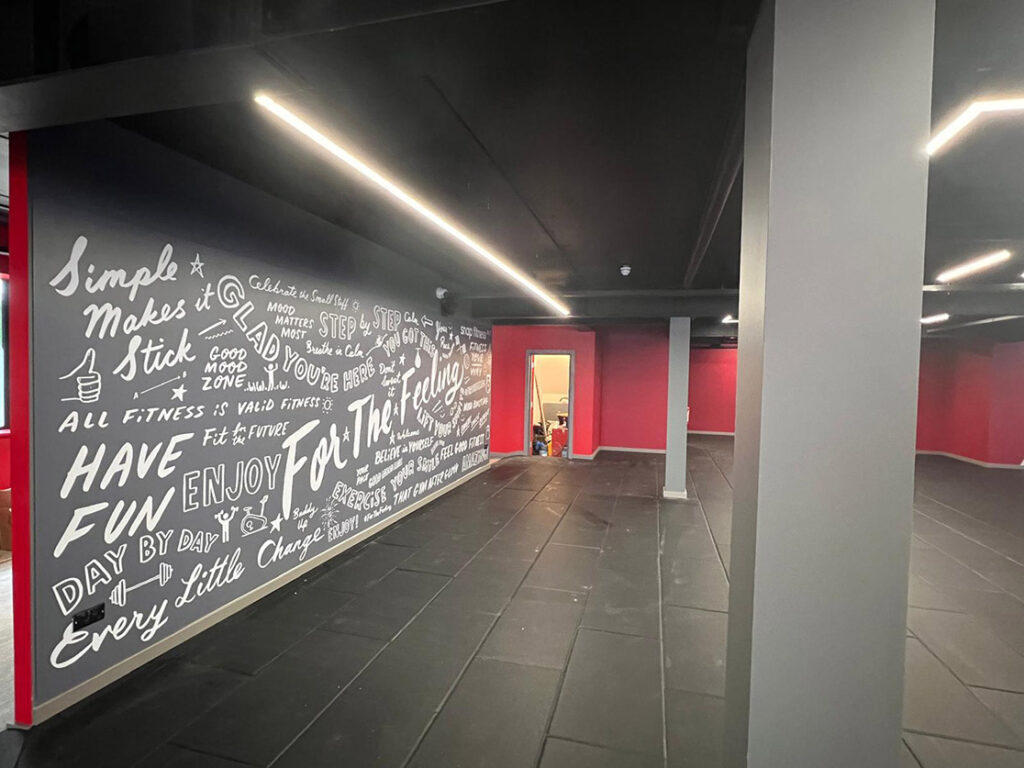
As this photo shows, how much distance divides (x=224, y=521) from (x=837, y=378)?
3.26m

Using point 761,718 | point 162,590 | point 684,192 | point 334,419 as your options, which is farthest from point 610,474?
point 761,718

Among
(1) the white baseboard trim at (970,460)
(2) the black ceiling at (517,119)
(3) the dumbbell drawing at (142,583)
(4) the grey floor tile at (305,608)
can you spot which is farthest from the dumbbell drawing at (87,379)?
(1) the white baseboard trim at (970,460)

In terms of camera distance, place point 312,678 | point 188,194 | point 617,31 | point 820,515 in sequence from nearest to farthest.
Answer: point 820,515 → point 617,31 → point 312,678 → point 188,194

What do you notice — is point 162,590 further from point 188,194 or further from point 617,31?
point 617,31

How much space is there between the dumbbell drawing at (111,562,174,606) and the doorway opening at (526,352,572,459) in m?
7.19

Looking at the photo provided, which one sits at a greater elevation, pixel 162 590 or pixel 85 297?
pixel 85 297

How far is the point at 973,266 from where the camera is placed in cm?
443

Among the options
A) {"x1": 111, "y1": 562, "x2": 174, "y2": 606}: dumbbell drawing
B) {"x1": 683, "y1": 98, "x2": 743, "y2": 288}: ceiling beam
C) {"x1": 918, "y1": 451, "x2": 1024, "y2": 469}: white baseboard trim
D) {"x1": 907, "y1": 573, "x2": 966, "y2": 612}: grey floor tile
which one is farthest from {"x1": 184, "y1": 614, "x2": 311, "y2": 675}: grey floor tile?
{"x1": 918, "y1": 451, "x2": 1024, "y2": 469}: white baseboard trim

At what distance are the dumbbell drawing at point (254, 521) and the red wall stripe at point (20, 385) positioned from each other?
43.5 inches

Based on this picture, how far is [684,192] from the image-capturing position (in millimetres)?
2920

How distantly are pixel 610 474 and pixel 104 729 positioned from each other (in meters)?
6.75

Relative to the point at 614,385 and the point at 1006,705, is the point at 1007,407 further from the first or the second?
the point at 1006,705

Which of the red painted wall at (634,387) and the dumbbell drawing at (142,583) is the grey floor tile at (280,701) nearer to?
the dumbbell drawing at (142,583)

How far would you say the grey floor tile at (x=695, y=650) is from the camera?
2.51 m
